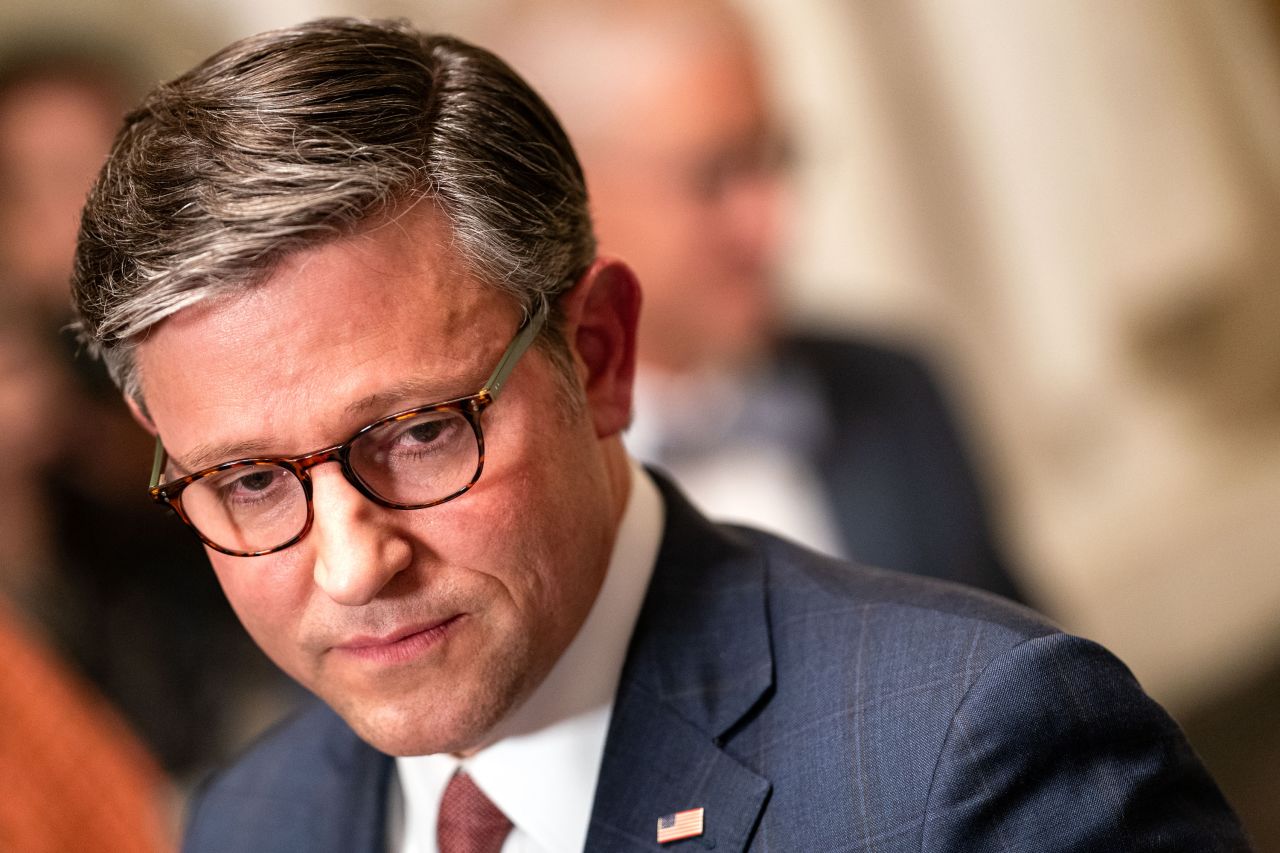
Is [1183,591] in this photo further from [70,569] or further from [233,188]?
[233,188]

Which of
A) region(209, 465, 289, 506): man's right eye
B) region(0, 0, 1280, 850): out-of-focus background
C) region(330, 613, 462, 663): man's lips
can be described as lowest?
region(0, 0, 1280, 850): out-of-focus background

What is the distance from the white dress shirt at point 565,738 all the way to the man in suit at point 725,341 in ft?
6.71

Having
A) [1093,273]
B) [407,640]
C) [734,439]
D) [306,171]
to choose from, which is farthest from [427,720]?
[1093,273]

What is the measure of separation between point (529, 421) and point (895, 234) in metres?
3.40

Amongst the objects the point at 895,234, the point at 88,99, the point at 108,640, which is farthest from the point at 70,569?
the point at 895,234

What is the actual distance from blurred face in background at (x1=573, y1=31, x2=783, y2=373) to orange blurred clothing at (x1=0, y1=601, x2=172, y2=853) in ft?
5.43

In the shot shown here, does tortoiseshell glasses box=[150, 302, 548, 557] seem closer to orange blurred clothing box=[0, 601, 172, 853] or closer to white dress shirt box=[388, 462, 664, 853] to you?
white dress shirt box=[388, 462, 664, 853]

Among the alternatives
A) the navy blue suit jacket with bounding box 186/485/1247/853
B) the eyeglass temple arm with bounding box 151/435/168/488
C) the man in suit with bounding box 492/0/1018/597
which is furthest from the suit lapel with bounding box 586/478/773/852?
the man in suit with bounding box 492/0/1018/597

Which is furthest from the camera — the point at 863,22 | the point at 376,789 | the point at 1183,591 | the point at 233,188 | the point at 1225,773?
the point at 1183,591

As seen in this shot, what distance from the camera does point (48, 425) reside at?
2.93m

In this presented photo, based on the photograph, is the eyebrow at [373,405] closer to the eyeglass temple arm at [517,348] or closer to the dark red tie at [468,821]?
the eyeglass temple arm at [517,348]

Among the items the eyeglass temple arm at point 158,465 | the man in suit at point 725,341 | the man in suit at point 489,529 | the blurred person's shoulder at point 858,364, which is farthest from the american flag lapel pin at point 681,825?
the blurred person's shoulder at point 858,364

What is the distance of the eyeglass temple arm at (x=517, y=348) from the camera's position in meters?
1.33

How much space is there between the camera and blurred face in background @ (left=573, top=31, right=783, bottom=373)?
11.9 ft
